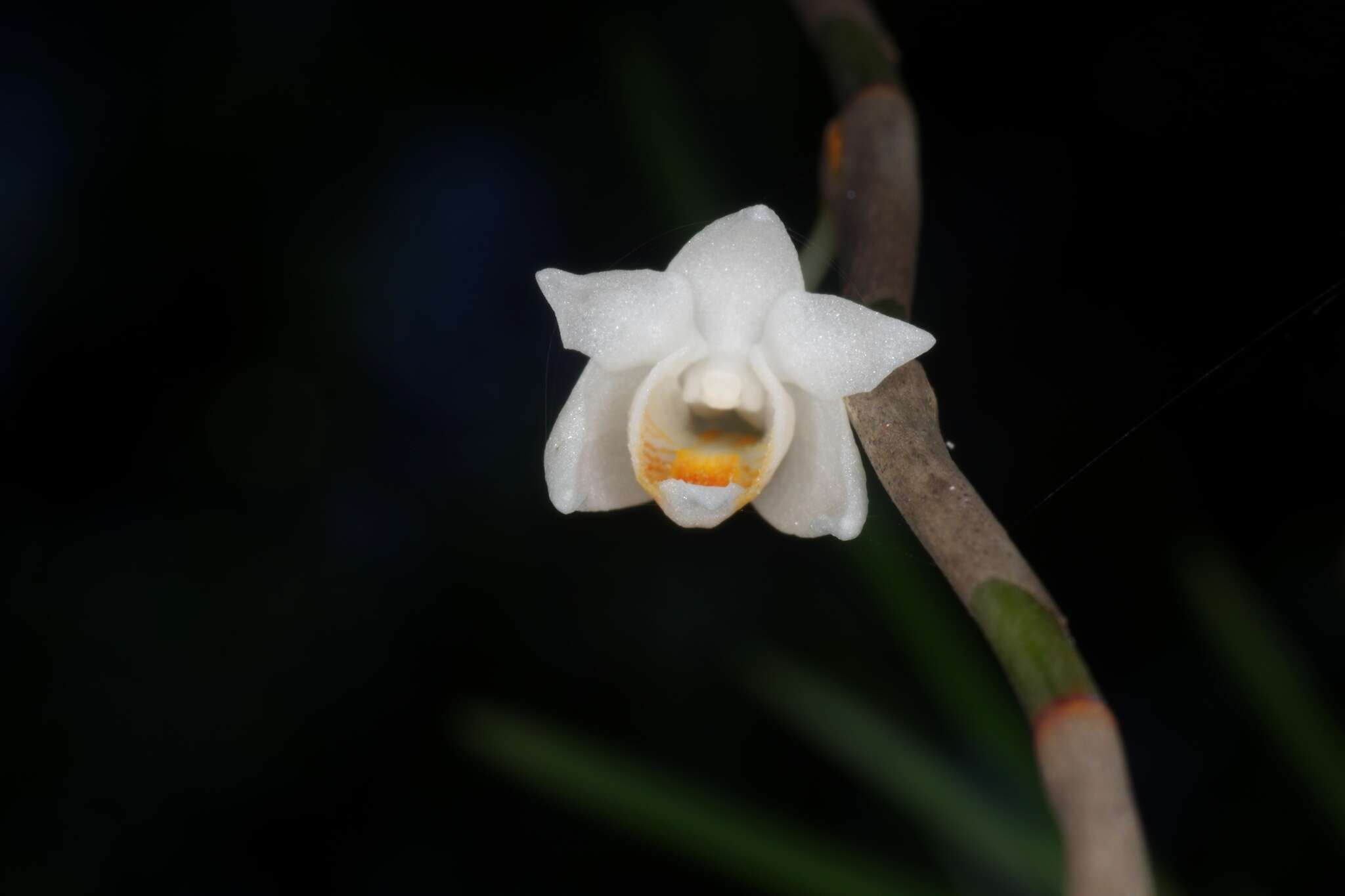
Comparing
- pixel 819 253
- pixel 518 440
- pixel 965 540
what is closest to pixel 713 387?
pixel 819 253

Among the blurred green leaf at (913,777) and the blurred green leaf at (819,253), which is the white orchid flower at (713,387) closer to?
the blurred green leaf at (819,253)

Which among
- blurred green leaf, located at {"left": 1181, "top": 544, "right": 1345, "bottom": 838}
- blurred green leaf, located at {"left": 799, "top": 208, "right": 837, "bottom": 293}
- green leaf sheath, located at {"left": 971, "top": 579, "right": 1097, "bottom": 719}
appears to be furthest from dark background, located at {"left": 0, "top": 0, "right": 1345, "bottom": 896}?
green leaf sheath, located at {"left": 971, "top": 579, "right": 1097, "bottom": 719}

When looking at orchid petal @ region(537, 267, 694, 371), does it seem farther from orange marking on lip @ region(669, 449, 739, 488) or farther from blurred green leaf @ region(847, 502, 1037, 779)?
blurred green leaf @ region(847, 502, 1037, 779)

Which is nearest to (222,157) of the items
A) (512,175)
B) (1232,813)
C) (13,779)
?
(512,175)

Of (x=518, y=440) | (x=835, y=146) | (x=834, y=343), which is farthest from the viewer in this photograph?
(x=518, y=440)

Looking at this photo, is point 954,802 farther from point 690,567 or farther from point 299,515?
point 299,515

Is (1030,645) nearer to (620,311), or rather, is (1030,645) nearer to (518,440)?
(620,311)

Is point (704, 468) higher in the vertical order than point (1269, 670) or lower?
higher
